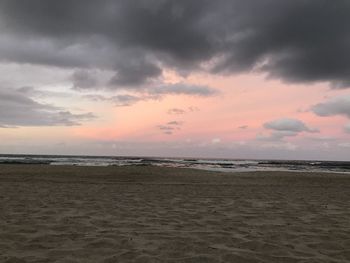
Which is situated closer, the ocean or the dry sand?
the dry sand

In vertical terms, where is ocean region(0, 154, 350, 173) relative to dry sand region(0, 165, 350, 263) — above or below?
above

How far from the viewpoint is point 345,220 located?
28.1 feet

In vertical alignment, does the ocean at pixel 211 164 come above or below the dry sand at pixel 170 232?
above

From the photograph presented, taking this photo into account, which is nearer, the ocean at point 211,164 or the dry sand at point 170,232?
the dry sand at point 170,232

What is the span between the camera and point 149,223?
7840 mm

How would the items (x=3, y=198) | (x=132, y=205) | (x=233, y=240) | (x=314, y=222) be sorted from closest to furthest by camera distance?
1. (x=233, y=240)
2. (x=314, y=222)
3. (x=132, y=205)
4. (x=3, y=198)

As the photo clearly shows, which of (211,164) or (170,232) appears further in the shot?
(211,164)

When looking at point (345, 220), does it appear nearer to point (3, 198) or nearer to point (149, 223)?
point (149, 223)

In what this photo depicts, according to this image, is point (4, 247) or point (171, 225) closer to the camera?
point (4, 247)

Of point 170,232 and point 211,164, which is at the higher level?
point 211,164

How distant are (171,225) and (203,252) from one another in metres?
2.13

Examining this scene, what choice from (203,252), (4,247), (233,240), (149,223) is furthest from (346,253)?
(4,247)

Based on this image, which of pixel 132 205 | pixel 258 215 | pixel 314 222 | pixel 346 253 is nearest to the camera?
pixel 346 253

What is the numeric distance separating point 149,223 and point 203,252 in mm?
2502
